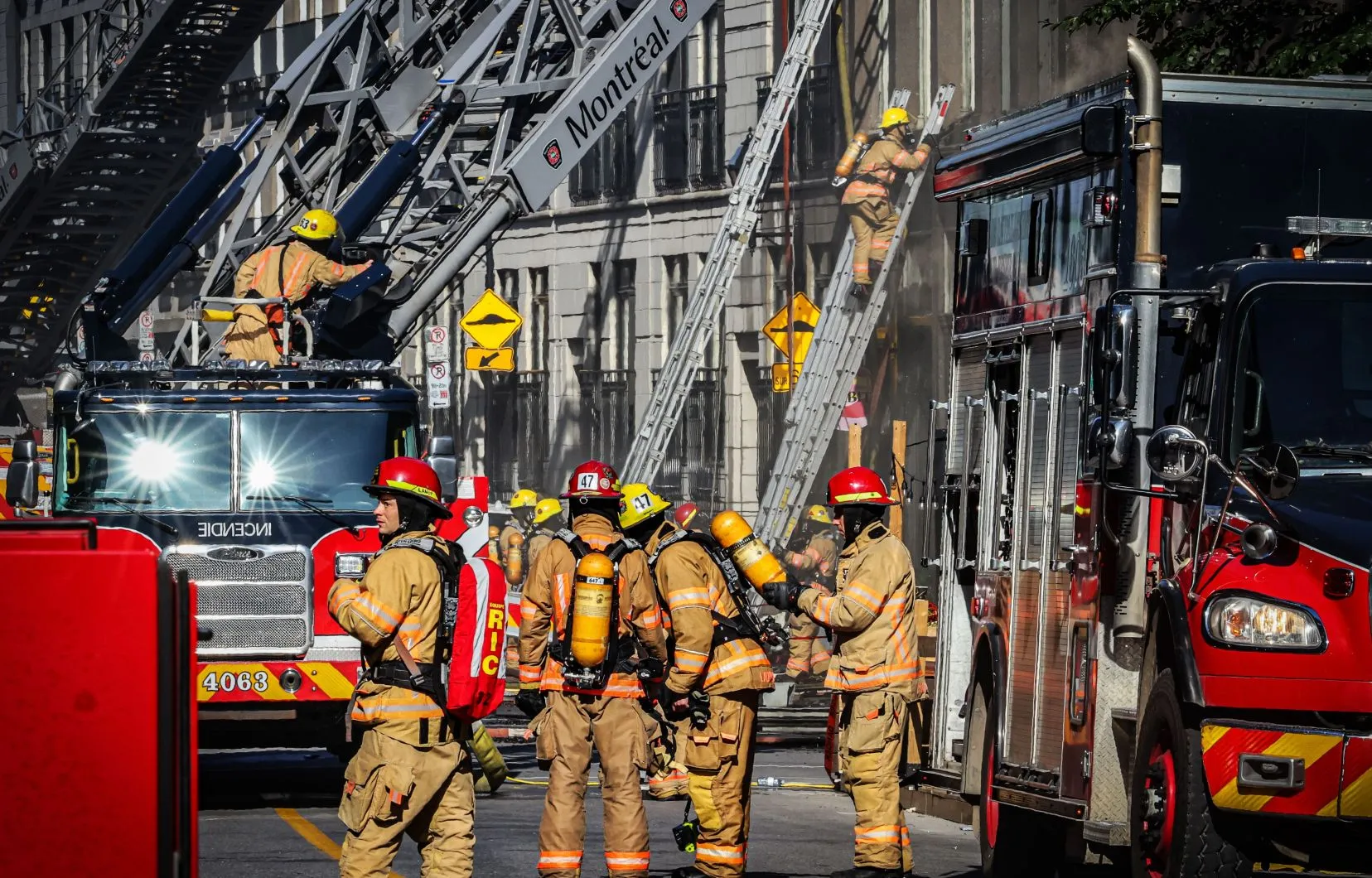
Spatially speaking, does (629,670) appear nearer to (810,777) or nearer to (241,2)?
(810,777)

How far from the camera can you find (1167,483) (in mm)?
8680

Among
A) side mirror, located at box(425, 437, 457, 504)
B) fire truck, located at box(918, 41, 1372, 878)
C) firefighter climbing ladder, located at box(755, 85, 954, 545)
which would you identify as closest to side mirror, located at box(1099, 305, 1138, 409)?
fire truck, located at box(918, 41, 1372, 878)

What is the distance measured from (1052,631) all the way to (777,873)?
227 centimetres

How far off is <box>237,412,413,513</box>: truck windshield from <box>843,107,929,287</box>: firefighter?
14056mm

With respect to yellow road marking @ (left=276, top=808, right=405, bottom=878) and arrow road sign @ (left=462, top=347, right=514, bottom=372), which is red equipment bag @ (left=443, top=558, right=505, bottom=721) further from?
arrow road sign @ (left=462, top=347, right=514, bottom=372)

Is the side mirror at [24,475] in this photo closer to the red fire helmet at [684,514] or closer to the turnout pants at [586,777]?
the turnout pants at [586,777]

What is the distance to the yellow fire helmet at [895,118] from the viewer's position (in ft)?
93.7

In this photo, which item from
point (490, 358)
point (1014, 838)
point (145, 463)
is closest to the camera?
point (1014, 838)

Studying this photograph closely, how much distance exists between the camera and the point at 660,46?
25812mm

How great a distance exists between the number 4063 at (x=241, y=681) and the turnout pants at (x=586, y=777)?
444cm

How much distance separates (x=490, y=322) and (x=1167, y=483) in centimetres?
1718

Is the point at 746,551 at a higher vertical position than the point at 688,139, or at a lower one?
lower

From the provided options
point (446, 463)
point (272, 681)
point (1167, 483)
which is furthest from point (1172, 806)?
point (272, 681)

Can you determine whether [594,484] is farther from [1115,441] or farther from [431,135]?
[431,135]
